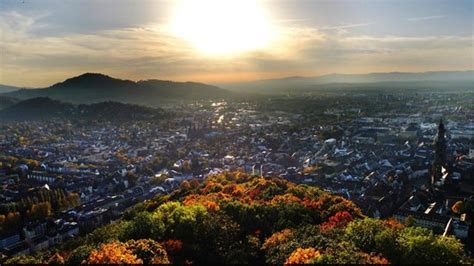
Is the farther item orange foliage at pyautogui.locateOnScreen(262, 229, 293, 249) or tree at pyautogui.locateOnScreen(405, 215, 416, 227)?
tree at pyautogui.locateOnScreen(405, 215, 416, 227)

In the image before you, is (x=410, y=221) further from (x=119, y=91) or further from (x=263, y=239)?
(x=119, y=91)

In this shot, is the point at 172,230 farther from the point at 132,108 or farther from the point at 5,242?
the point at 132,108

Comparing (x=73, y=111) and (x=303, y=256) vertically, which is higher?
(x=303, y=256)

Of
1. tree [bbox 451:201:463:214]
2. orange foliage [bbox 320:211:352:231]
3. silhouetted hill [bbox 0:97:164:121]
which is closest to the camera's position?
orange foliage [bbox 320:211:352:231]

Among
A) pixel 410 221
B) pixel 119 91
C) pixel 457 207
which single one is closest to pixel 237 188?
→ pixel 410 221

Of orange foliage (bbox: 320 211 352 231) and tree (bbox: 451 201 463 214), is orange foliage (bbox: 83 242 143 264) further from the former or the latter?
tree (bbox: 451 201 463 214)

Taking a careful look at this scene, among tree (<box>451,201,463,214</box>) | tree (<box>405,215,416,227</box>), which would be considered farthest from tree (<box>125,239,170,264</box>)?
tree (<box>451,201,463,214</box>)

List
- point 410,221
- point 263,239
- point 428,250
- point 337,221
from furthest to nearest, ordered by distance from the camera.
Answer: point 410,221 < point 337,221 < point 263,239 < point 428,250
